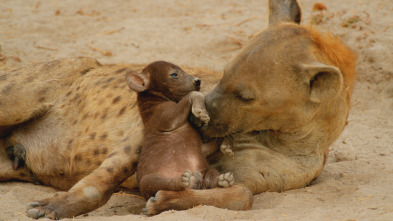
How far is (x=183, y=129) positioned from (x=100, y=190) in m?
0.72

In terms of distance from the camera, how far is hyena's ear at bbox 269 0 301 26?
4.56m

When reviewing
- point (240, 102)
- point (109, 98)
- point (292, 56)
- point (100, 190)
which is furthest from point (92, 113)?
point (292, 56)

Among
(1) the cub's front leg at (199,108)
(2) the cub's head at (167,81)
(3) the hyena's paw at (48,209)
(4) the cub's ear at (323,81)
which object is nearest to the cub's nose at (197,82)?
(2) the cub's head at (167,81)

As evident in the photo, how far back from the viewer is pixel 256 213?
3594 millimetres

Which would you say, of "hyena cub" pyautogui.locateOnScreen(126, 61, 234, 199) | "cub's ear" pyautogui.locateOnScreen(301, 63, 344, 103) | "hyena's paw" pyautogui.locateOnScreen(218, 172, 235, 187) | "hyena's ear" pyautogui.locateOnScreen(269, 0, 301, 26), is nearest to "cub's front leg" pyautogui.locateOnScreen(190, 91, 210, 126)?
"hyena cub" pyautogui.locateOnScreen(126, 61, 234, 199)

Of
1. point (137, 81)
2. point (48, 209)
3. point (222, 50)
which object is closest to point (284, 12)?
point (137, 81)

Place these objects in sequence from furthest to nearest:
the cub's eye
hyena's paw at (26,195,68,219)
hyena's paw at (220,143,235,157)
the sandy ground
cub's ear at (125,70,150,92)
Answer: cub's ear at (125,70,150,92), hyena's paw at (220,143,235,157), the cub's eye, the sandy ground, hyena's paw at (26,195,68,219)

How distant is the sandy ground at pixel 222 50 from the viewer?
383 cm

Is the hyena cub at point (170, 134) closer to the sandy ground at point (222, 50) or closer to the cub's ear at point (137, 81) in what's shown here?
the cub's ear at point (137, 81)

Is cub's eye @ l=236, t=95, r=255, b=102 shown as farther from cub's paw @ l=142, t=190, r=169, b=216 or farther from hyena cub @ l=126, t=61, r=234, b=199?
cub's paw @ l=142, t=190, r=169, b=216

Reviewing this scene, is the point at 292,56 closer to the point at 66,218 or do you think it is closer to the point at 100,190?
the point at 100,190

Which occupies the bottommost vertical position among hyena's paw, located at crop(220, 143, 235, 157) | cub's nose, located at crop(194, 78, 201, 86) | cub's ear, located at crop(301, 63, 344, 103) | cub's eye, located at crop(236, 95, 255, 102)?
hyena's paw, located at crop(220, 143, 235, 157)

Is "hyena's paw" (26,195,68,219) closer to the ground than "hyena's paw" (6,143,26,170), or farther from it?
farther from it

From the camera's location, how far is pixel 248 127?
4.11 m
